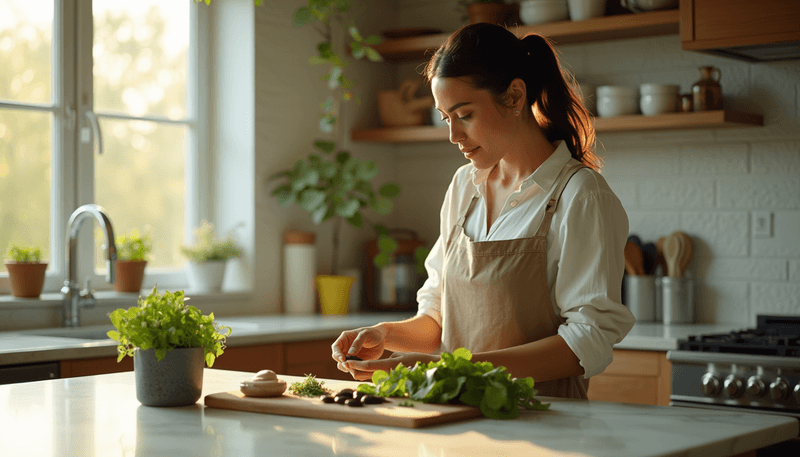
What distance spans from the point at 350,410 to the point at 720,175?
8.57 feet

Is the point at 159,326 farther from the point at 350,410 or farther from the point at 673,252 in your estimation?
the point at 673,252

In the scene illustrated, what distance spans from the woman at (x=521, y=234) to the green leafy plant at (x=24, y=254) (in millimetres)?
1678

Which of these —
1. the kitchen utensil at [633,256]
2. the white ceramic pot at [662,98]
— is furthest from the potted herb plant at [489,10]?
the kitchen utensil at [633,256]

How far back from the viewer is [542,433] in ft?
4.27

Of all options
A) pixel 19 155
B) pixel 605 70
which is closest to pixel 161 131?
pixel 19 155

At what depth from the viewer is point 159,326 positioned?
1.53 m

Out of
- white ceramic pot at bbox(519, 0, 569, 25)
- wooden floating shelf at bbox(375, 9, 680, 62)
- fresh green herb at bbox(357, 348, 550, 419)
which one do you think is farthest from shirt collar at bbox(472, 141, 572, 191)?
white ceramic pot at bbox(519, 0, 569, 25)

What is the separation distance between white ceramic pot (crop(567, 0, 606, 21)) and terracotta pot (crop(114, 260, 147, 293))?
1943 mm

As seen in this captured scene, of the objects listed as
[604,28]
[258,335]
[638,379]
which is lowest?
[638,379]

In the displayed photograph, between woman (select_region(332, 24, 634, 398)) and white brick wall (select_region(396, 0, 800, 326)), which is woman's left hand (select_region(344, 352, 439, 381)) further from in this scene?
white brick wall (select_region(396, 0, 800, 326))

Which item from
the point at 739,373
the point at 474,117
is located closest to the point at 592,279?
the point at 474,117

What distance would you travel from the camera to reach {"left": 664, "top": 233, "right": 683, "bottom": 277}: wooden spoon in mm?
3607

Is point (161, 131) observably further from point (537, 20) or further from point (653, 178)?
point (653, 178)

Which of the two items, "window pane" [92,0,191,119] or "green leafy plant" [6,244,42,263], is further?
"window pane" [92,0,191,119]
